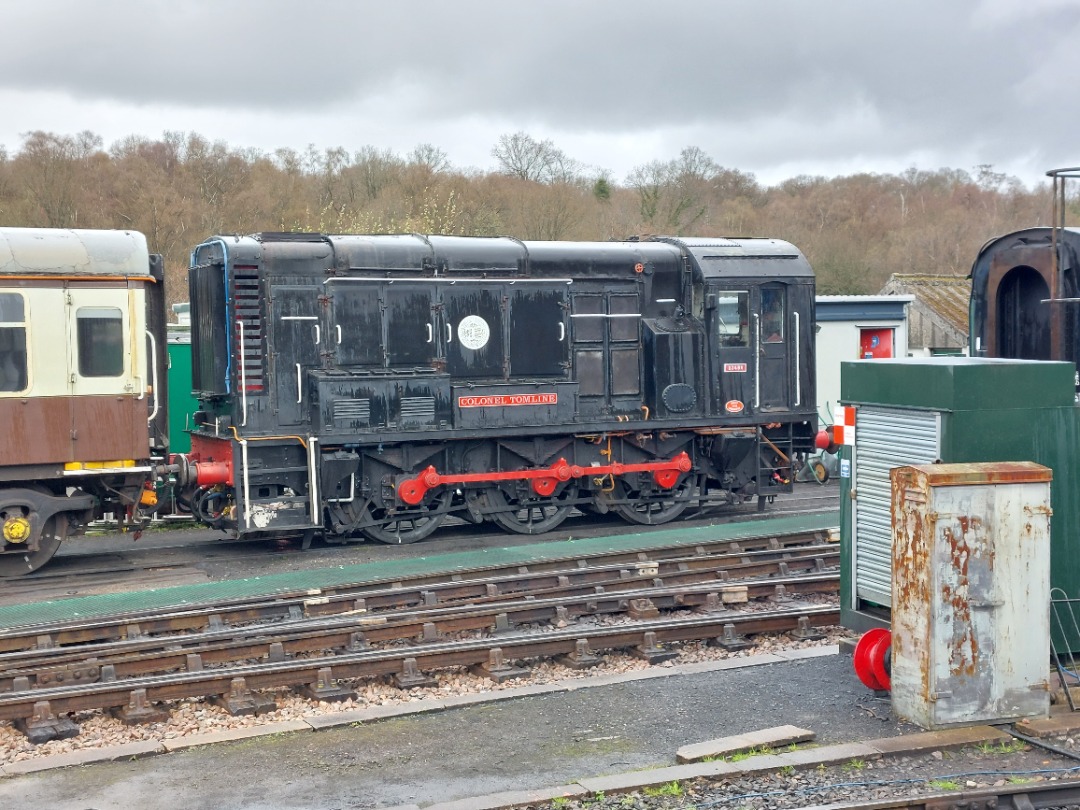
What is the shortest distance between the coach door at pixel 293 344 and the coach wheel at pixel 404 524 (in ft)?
5.62

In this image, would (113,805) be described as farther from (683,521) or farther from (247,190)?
(247,190)

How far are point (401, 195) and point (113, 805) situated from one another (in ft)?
103

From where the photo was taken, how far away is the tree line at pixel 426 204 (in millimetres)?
32688

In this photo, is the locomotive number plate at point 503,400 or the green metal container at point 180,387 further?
the green metal container at point 180,387

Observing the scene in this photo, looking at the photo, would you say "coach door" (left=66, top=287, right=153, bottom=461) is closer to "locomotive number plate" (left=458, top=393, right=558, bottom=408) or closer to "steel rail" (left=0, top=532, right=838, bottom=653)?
"steel rail" (left=0, top=532, right=838, bottom=653)

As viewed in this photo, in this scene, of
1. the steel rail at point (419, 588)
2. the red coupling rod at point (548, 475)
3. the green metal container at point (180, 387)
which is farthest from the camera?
the green metal container at point (180, 387)

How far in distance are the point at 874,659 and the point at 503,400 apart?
26.3 feet

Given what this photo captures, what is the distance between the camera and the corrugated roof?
28.7 metres

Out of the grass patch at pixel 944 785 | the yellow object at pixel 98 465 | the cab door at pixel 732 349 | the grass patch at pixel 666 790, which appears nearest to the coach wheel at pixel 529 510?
the cab door at pixel 732 349

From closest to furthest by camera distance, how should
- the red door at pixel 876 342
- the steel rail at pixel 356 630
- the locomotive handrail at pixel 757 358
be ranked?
1. the steel rail at pixel 356 630
2. the locomotive handrail at pixel 757 358
3. the red door at pixel 876 342

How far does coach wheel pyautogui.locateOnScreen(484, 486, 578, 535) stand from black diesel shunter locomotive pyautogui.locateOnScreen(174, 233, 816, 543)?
31mm

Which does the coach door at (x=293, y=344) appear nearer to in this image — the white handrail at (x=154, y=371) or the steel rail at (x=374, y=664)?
the white handrail at (x=154, y=371)

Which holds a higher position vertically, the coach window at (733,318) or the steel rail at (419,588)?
the coach window at (733,318)

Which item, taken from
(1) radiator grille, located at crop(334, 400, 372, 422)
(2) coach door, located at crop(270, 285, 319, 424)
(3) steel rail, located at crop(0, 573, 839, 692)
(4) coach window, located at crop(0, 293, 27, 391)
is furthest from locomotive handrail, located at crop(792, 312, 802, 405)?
(4) coach window, located at crop(0, 293, 27, 391)
